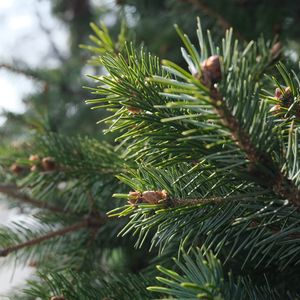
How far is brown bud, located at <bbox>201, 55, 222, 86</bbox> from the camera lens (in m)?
0.29

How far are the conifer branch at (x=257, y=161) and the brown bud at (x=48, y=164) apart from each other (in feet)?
1.10

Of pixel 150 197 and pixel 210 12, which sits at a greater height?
pixel 210 12

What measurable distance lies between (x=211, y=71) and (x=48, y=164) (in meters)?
0.35

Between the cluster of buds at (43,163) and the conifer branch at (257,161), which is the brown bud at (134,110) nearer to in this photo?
the conifer branch at (257,161)

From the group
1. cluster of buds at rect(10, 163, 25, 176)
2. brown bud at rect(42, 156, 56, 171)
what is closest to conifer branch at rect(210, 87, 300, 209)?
brown bud at rect(42, 156, 56, 171)

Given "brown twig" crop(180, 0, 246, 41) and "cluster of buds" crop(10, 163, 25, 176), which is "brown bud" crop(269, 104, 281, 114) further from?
"brown twig" crop(180, 0, 246, 41)

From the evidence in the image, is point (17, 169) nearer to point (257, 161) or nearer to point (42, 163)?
point (42, 163)

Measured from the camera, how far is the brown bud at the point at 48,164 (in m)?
0.58

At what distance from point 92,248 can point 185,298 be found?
0.37m

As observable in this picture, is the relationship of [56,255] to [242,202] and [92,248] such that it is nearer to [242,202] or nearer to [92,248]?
[92,248]

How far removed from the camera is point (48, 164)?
1.90 ft

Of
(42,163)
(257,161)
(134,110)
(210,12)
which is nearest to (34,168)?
(42,163)

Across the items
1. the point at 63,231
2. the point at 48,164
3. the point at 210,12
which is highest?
the point at 210,12

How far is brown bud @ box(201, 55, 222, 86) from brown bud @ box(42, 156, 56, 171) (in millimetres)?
342
